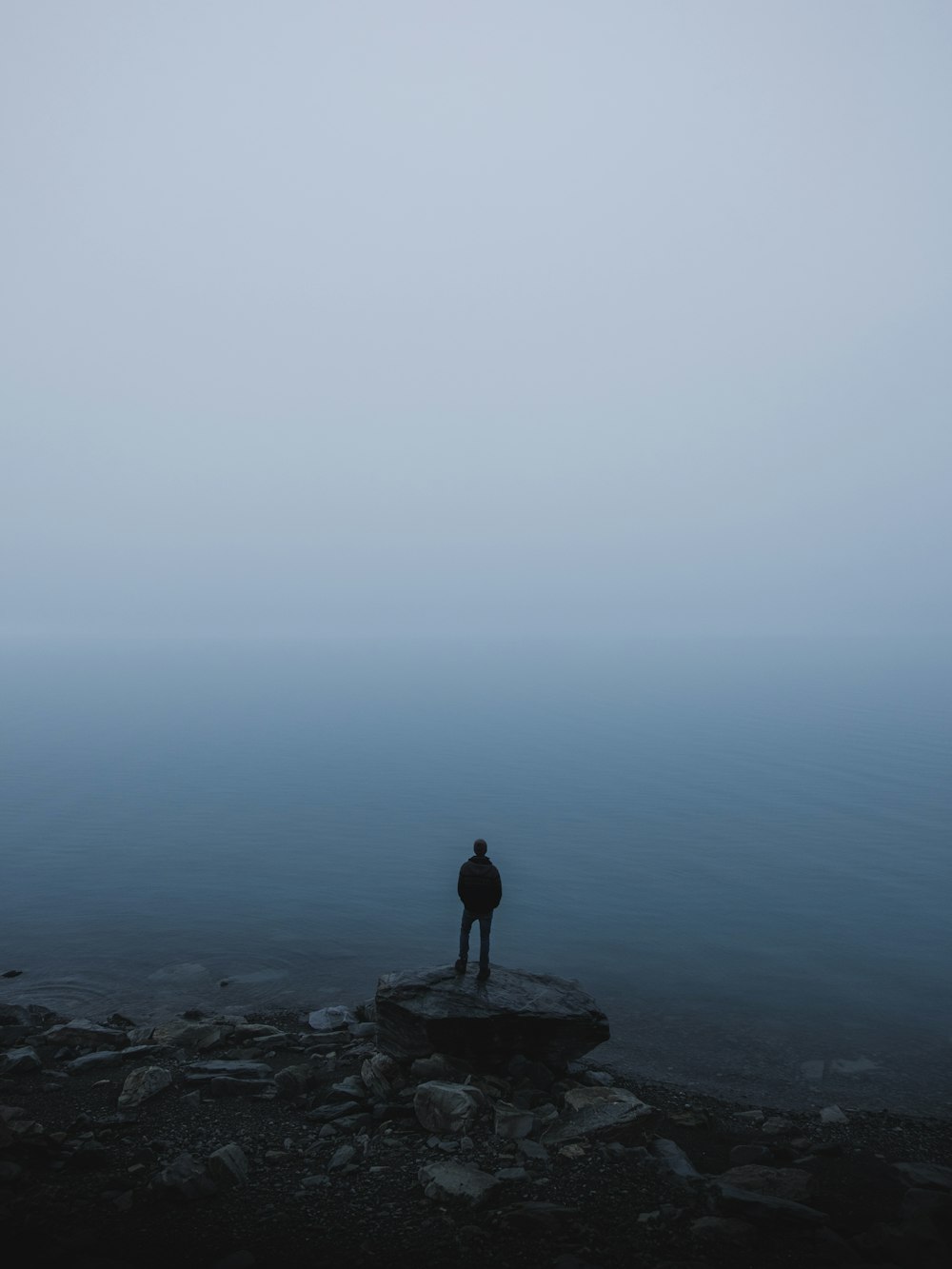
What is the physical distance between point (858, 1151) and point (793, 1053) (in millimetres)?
6917

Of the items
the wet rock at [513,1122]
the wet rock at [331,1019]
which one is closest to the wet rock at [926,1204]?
the wet rock at [513,1122]

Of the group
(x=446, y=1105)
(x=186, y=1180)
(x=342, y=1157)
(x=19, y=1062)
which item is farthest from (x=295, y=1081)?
(x=19, y=1062)

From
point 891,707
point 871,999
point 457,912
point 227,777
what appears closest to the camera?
point 871,999

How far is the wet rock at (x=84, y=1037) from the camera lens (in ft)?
66.1

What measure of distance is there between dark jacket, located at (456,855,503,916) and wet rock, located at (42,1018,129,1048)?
9935mm

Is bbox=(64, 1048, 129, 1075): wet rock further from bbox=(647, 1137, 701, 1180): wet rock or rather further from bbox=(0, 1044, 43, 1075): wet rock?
bbox=(647, 1137, 701, 1180): wet rock

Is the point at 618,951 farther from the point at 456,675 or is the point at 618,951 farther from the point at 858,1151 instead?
the point at 456,675

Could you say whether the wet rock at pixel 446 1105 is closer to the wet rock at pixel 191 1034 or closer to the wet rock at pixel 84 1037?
the wet rock at pixel 191 1034

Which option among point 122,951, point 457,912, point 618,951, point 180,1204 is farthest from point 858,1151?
point 122,951

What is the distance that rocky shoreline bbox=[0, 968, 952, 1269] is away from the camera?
1170 cm

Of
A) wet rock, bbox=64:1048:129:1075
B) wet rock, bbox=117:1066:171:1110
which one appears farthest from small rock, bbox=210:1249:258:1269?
wet rock, bbox=64:1048:129:1075

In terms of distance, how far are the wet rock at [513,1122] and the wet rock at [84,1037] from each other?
10680 mm

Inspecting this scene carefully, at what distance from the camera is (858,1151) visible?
15891 mm

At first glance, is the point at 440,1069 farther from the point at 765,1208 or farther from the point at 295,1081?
the point at 765,1208
